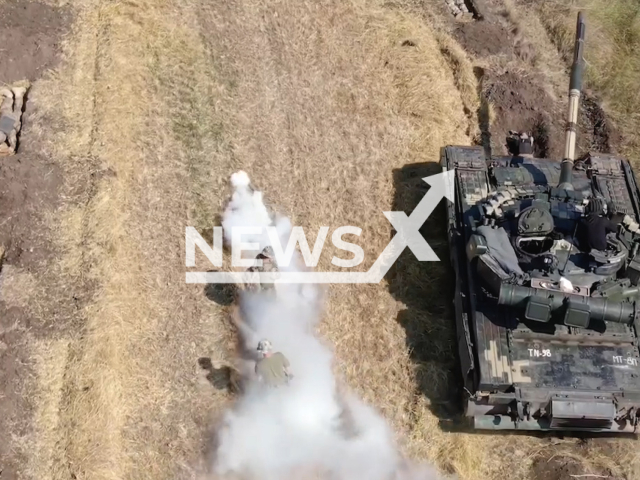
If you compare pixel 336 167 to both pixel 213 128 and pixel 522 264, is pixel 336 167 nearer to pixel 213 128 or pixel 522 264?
pixel 213 128

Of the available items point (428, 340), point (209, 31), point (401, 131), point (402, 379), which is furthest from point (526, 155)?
point (209, 31)

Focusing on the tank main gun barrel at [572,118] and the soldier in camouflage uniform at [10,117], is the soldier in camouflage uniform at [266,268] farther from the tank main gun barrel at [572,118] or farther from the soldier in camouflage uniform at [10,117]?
the soldier in camouflage uniform at [10,117]

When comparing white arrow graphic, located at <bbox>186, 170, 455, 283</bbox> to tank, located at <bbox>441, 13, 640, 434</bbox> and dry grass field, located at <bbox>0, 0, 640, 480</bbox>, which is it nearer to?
dry grass field, located at <bbox>0, 0, 640, 480</bbox>

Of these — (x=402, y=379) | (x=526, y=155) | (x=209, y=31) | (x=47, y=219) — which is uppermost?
(x=209, y=31)

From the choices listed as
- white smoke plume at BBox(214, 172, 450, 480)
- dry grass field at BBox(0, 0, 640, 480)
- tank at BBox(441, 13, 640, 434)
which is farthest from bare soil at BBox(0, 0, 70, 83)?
tank at BBox(441, 13, 640, 434)

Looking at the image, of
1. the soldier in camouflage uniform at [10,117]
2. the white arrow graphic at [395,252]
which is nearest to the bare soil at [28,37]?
the soldier in camouflage uniform at [10,117]

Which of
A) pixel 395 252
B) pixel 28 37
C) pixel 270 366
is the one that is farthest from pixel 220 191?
pixel 28 37

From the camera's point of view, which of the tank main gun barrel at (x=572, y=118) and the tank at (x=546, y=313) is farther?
the tank main gun barrel at (x=572, y=118)
